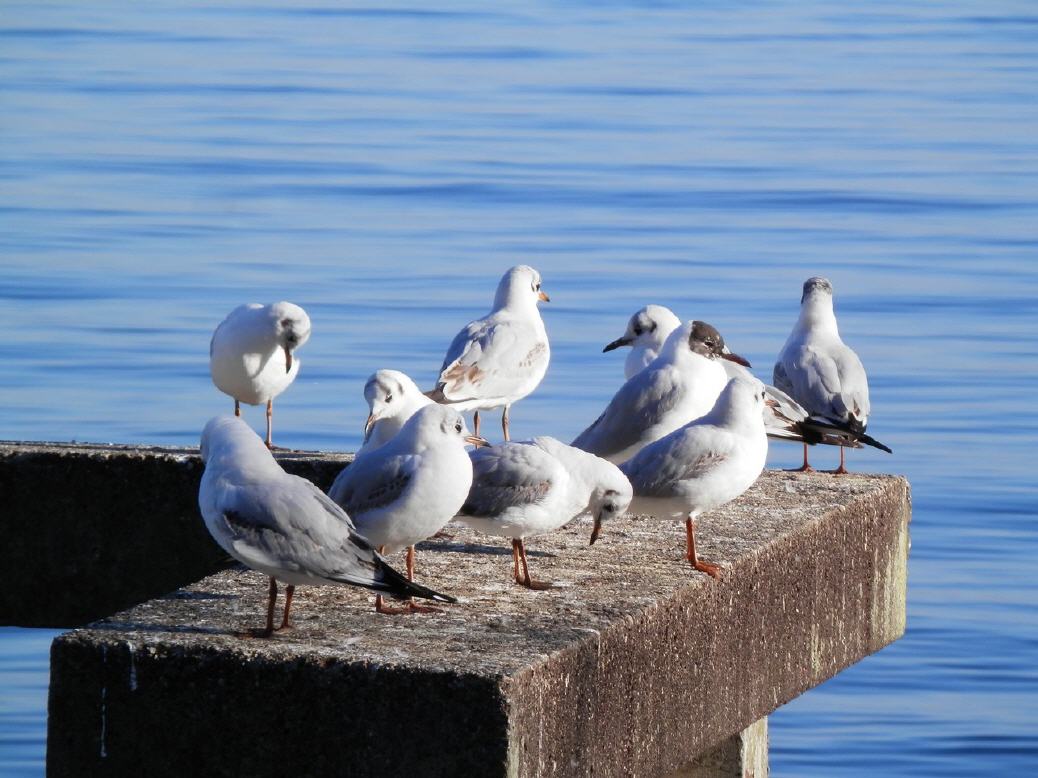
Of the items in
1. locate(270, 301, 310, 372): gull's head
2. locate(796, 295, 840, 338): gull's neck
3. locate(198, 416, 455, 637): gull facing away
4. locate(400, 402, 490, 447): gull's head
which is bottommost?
locate(198, 416, 455, 637): gull facing away

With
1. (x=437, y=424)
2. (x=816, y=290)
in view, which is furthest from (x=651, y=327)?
(x=437, y=424)

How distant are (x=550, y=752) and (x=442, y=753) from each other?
0.32 metres

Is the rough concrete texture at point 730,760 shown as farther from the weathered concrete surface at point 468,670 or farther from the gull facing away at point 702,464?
the gull facing away at point 702,464

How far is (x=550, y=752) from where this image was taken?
181 inches

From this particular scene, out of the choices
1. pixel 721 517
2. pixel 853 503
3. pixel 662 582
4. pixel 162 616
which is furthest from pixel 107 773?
pixel 853 503

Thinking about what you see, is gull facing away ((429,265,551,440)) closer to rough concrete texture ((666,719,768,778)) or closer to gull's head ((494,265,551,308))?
gull's head ((494,265,551,308))

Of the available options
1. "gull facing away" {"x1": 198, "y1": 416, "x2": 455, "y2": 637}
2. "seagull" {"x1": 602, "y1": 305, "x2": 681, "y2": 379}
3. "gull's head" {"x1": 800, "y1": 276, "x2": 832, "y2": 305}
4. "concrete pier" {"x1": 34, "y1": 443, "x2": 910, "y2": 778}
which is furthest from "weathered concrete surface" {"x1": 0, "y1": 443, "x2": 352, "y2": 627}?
"gull's head" {"x1": 800, "y1": 276, "x2": 832, "y2": 305}

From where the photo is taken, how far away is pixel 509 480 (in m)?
5.56

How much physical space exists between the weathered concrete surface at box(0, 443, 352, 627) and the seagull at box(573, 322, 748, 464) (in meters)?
1.05

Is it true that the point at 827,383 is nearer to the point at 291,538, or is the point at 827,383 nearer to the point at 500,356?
the point at 500,356

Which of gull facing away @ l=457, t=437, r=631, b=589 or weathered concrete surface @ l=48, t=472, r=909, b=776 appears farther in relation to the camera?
gull facing away @ l=457, t=437, r=631, b=589

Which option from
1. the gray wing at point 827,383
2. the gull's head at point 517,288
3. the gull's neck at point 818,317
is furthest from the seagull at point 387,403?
the gull's neck at point 818,317

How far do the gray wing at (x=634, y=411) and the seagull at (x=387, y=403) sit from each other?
0.82 meters

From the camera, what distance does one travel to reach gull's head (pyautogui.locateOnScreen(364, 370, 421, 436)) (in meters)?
6.23
